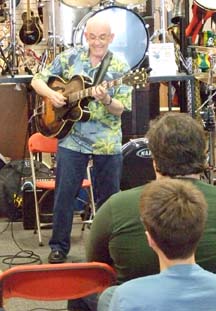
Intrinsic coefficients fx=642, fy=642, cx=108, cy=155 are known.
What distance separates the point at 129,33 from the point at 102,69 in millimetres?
1867

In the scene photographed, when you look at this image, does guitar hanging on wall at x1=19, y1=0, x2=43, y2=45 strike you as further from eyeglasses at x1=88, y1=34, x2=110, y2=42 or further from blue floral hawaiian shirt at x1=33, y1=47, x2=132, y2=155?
eyeglasses at x1=88, y1=34, x2=110, y2=42

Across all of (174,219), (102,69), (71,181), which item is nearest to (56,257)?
(71,181)

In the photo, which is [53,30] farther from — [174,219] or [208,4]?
[174,219]

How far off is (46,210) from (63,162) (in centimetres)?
129

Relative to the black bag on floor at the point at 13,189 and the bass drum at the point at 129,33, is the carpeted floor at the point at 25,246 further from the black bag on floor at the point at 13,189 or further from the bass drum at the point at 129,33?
the bass drum at the point at 129,33

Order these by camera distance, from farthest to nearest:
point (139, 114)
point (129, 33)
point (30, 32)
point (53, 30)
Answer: point (30, 32)
point (139, 114)
point (53, 30)
point (129, 33)

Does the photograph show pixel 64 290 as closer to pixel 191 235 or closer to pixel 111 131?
pixel 191 235

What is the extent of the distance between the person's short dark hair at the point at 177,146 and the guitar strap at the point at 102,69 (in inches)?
63.4

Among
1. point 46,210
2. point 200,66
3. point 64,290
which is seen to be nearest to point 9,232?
point 46,210

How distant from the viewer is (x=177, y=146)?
2203 mm

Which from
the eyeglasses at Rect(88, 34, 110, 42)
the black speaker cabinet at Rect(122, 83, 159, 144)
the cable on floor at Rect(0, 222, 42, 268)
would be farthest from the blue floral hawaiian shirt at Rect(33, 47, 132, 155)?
the black speaker cabinet at Rect(122, 83, 159, 144)

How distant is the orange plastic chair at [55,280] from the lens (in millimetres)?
2027

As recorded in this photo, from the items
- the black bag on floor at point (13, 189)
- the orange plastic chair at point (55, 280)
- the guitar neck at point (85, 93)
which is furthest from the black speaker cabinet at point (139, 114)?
the orange plastic chair at point (55, 280)

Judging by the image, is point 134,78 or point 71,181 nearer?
point 134,78
